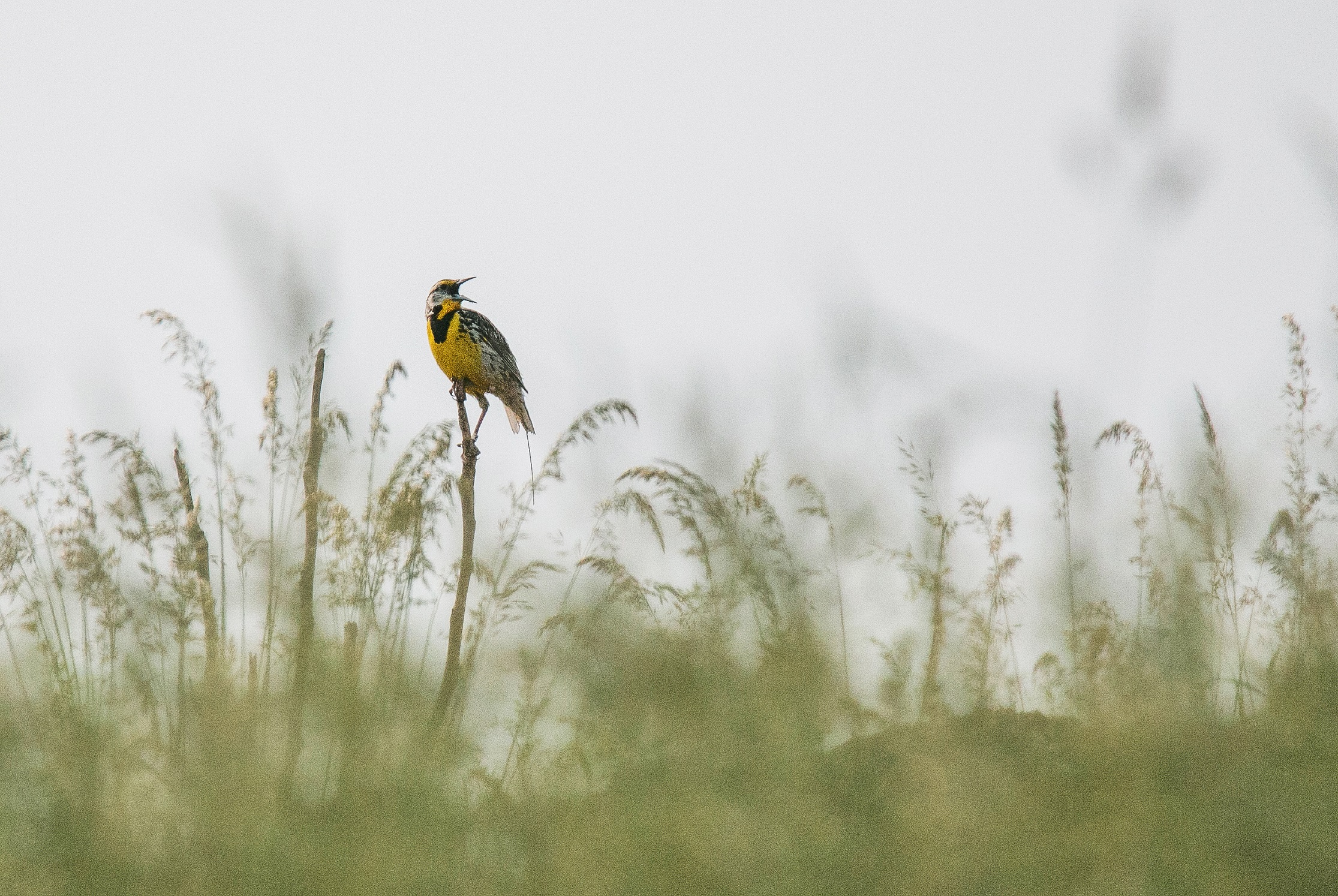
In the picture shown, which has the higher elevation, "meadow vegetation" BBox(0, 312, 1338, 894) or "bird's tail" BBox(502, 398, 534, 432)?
"bird's tail" BBox(502, 398, 534, 432)

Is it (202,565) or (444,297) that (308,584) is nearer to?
(202,565)

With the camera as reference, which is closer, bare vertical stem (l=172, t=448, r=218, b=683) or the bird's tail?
bare vertical stem (l=172, t=448, r=218, b=683)

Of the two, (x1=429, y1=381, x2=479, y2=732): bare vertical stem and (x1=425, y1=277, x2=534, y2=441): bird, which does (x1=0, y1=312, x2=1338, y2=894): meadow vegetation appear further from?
(x1=425, y1=277, x2=534, y2=441): bird

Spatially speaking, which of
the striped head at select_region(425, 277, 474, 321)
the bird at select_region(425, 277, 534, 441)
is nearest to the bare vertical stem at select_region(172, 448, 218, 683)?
the bird at select_region(425, 277, 534, 441)

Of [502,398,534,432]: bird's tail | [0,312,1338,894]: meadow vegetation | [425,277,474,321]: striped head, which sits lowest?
[0,312,1338,894]: meadow vegetation

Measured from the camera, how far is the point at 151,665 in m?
3.34

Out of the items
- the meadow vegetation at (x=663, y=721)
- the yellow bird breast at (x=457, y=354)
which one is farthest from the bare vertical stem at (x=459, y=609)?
the yellow bird breast at (x=457, y=354)

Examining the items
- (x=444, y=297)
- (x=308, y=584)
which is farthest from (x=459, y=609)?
(x=444, y=297)

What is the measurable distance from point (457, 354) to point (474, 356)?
100mm

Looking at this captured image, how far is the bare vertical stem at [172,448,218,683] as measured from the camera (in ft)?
10.7

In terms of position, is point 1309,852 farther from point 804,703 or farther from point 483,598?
point 483,598

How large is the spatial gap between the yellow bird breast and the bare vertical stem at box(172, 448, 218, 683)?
300 centimetres

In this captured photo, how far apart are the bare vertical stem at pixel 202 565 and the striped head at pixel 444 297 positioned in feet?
11.5

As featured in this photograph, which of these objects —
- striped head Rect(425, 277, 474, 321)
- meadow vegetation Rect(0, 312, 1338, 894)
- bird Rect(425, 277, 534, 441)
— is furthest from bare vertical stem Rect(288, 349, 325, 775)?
striped head Rect(425, 277, 474, 321)
